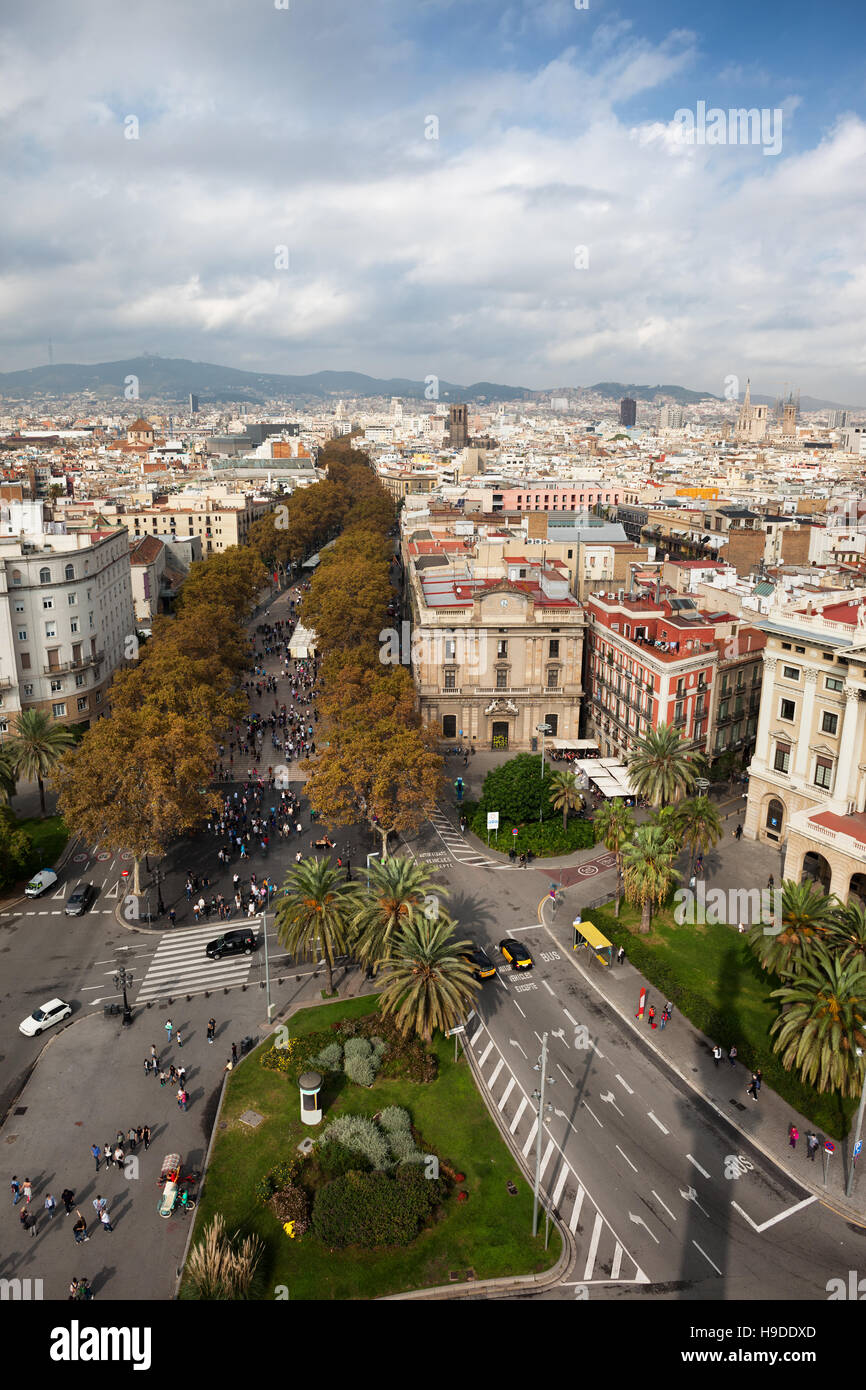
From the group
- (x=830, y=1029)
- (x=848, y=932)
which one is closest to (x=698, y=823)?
(x=848, y=932)

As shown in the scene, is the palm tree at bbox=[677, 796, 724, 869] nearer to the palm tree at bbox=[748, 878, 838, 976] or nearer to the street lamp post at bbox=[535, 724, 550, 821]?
the palm tree at bbox=[748, 878, 838, 976]

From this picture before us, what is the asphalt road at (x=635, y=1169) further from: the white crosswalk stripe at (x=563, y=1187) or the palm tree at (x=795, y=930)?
the palm tree at (x=795, y=930)

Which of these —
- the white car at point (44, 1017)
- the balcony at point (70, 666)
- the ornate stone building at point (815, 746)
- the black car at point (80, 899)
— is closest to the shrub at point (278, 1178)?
the white car at point (44, 1017)

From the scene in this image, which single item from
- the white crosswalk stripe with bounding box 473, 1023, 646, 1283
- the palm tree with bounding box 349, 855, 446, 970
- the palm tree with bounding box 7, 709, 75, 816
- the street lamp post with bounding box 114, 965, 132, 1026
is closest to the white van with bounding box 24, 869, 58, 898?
the palm tree with bounding box 7, 709, 75, 816

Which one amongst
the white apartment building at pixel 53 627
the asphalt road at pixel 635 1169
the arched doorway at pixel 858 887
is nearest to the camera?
the asphalt road at pixel 635 1169

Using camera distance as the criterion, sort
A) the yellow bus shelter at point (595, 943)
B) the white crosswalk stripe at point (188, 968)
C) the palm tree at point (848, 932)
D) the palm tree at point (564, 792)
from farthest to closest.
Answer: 1. the palm tree at point (564, 792)
2. the yellow bus shelter at point (595, 943)
3. the white crosswalk stripe at point (188, 968)
4. the palm tree at point (848, 932)

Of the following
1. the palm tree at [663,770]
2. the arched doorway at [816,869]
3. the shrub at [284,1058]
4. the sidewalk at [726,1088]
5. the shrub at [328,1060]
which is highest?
the palm tree at [663,770]
